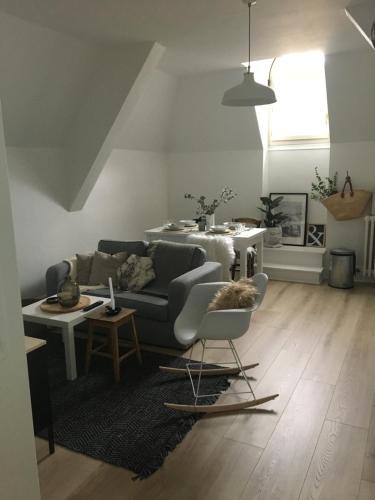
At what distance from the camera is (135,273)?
4078 mm

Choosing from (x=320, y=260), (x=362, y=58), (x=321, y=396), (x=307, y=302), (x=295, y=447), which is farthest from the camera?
(x=320, y=260)

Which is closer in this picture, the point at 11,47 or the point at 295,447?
the point at 295,447

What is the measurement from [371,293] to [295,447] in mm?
3322

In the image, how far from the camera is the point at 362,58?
4.52m

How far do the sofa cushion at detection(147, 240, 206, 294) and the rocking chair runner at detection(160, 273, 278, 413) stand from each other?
764mm

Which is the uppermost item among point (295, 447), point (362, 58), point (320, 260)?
point (362, 58)

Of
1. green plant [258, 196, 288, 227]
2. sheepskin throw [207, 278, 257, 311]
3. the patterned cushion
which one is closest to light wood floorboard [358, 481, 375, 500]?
sheepskin throw [207, 278, 257, 311]

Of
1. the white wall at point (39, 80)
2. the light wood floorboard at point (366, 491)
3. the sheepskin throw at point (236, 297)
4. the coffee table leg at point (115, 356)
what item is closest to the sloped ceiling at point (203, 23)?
the white wall at point (39, 80)

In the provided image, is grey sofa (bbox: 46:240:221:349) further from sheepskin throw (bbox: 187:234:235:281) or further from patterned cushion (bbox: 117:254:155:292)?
sheepskin throw (bbox: 187:234:235:281)

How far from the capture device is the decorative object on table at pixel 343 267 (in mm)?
5359

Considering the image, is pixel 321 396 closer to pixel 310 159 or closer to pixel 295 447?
pixel 295 447

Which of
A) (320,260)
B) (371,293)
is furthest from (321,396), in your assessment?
(320,260)

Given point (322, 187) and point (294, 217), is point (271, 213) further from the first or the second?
point (322, 187)

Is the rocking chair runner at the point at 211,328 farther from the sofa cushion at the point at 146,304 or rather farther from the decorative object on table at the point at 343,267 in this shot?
the decorative object on table at the point at 343,267
